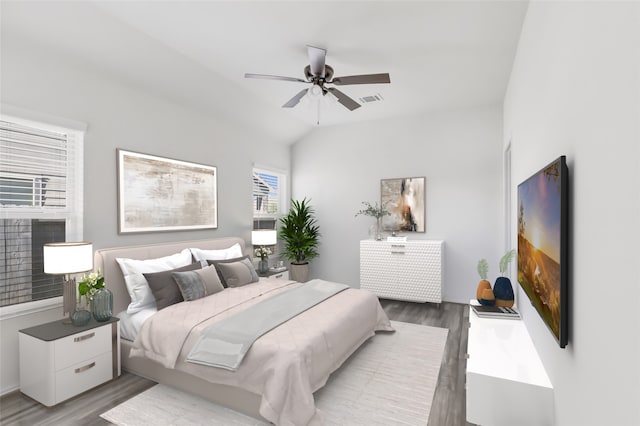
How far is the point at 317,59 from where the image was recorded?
2.91m

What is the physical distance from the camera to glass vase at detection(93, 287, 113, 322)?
9.03ft

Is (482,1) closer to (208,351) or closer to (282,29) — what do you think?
(282,29)

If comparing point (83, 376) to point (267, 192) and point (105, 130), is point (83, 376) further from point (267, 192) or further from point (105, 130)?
point (267, 192)

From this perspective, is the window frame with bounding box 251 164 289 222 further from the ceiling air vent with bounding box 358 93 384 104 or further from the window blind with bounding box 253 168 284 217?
the ceiling air vent with bounding box 358 93 384 104

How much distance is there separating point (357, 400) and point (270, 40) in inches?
123

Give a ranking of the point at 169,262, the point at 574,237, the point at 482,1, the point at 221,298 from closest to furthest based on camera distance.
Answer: the point at 574,237 < the point at 482,1 < the point at 221,298 < the point at 169,262

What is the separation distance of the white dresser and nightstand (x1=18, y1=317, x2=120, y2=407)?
11.5 ft

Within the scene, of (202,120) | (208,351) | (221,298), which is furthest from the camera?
(202,120)

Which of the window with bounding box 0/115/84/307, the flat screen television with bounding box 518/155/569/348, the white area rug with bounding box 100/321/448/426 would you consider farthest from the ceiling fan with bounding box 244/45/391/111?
the white area rug with bounding box 100/321/448/426

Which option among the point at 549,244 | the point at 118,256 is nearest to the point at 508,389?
the point at 549,244

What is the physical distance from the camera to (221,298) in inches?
128

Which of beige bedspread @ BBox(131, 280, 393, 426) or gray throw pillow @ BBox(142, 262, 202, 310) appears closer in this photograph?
beige bedspread @ BBox(131, 280, 393, 426)

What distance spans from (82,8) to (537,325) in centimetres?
397

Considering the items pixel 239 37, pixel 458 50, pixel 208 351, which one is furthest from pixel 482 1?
pixel 208 351
